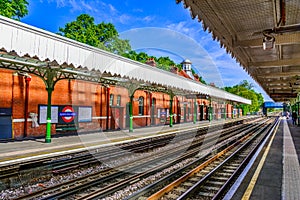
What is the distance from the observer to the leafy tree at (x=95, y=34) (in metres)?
34.9

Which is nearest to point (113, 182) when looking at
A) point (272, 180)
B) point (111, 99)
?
point (272, 180)

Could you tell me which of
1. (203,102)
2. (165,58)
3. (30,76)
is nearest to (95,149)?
(30,76)

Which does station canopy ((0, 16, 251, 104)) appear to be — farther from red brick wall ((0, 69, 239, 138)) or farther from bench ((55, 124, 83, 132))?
bench ((55, 124, 83, 132))

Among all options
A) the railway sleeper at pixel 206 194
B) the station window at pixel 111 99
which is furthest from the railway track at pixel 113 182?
the station window at pixel 111 99

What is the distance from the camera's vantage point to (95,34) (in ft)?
126

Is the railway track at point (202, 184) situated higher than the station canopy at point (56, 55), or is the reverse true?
the station canopy at point (56, 55)

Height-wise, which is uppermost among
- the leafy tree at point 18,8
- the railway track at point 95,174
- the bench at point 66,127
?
the leafy tree at point 18,8

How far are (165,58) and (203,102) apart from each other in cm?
2645

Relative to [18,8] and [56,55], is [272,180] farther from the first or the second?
[18,8]

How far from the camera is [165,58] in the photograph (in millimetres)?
62000

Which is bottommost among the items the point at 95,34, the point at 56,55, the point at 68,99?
the point at 68,99

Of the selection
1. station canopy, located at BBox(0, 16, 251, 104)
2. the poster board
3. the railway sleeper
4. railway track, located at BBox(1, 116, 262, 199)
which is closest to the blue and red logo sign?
the poster board

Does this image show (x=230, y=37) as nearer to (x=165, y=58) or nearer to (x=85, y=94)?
(x=85, y=94)

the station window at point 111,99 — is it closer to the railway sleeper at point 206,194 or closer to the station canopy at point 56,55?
the station canopy at point 56,55
